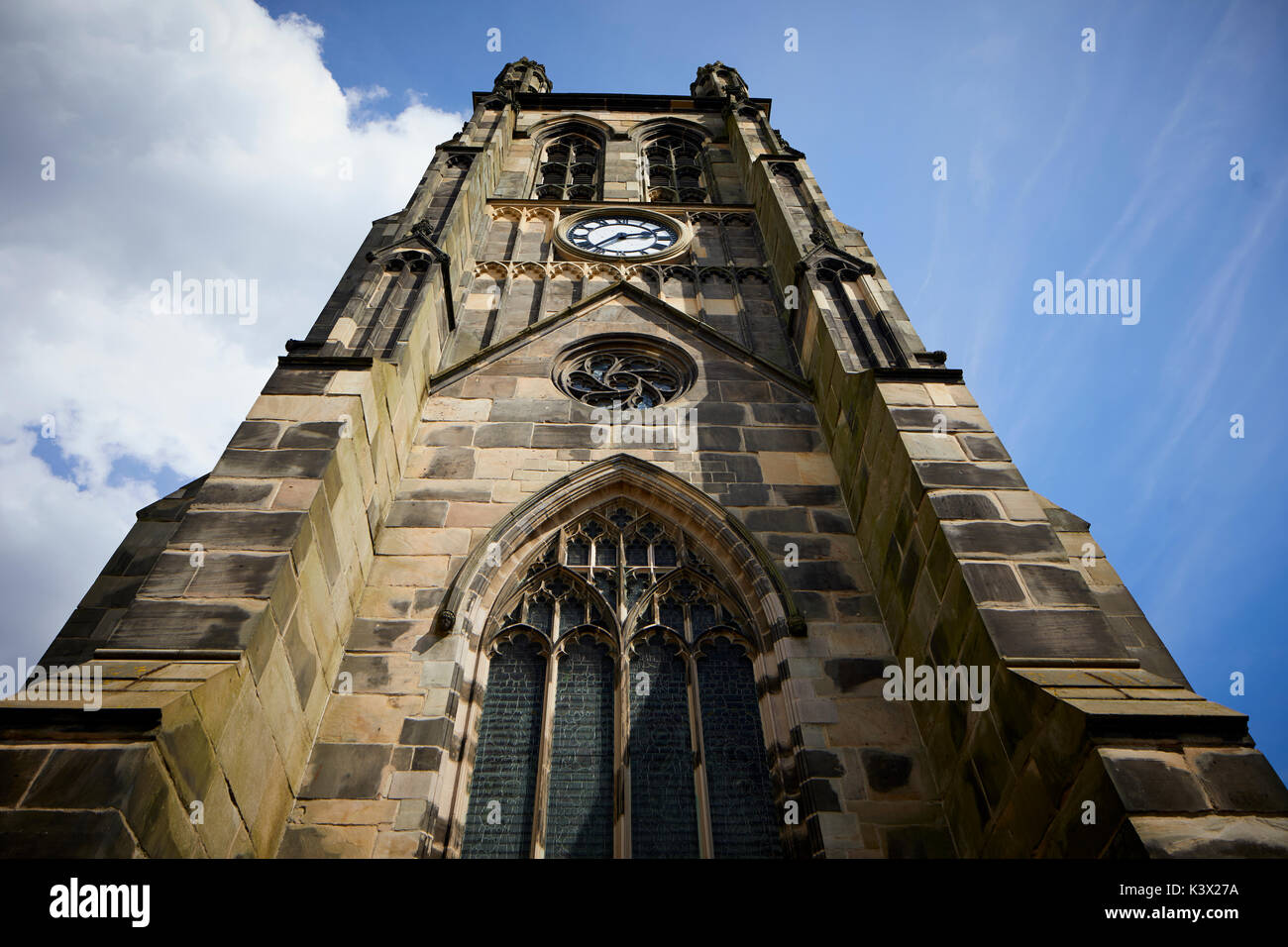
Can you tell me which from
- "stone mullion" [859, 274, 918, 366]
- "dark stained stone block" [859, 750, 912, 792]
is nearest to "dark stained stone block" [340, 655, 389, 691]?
"dark stained stone block" [859, 750, 912, 792]

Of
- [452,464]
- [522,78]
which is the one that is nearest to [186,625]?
[452,464]

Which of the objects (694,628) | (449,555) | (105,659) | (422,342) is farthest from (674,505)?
(105,659)

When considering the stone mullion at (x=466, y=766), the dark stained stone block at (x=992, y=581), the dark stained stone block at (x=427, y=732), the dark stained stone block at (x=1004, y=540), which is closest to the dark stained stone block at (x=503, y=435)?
the stone mullion at (x=466, y=766)

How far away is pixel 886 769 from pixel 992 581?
1397mm

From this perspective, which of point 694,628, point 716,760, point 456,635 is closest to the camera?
point 716,760

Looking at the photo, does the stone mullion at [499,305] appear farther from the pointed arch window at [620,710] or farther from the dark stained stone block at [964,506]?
the dark stained stone block at [964,506]

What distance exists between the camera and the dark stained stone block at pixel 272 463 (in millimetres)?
6066

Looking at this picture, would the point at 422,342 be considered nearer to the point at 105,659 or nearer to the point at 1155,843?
the point at 105,659

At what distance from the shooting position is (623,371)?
10.0 metres

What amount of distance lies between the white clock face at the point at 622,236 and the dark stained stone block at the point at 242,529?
25.8 ft
